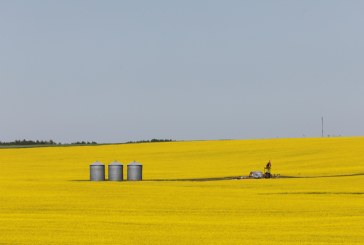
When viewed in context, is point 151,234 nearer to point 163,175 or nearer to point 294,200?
point 294,200

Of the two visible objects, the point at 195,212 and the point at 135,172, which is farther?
the point at 135,172

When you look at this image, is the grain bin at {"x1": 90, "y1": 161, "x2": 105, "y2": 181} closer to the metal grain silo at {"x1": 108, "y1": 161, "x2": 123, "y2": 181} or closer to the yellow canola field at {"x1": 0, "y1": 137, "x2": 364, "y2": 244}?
the metal grain silo at {"x1": 108, "y1": 161, "x2": 123, "y2": 181}

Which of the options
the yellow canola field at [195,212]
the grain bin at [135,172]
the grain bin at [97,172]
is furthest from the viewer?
the grain bin at [97,172]

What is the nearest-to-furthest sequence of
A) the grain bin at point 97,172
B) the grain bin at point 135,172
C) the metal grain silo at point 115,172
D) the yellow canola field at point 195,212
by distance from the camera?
the yellow canola field at point 195,212 < the grain bin at point 135,172 < the grain bin at point 97,172 < the metal grain silo at point 115,172

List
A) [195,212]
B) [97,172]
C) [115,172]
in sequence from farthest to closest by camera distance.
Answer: [115,172] < [97,172] < [195,212]

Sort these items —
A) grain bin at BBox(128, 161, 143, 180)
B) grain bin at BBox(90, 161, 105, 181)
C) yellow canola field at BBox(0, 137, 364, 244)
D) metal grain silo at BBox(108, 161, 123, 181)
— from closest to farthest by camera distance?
yellow canola field at BBox(0, 137, 364, 244)
grain bin at BBox(128, 161, 143, 180)
grain bin at BBox(90, 161, 105, 181)
metal grain silo at BBox(108, 161, 123, 181)

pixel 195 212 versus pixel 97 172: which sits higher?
pixel 97 172

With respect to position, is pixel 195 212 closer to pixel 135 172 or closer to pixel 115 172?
pixel 135 172

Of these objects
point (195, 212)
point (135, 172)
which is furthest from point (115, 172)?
point (195, 212)

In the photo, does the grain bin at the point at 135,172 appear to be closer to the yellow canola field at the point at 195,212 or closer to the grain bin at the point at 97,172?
the yellow canola field at the point at 195,212

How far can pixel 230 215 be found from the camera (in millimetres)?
23000

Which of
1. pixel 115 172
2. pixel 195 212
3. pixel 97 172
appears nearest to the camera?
pixel 195 212

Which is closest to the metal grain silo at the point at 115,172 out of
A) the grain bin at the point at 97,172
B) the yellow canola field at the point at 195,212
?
the grain bin at the point at 97,172

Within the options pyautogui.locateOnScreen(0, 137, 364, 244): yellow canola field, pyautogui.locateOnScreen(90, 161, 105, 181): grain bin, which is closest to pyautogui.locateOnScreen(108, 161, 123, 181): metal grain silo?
pyautogui.locateOnScreen(90, 161, 105, 181): grain bin
